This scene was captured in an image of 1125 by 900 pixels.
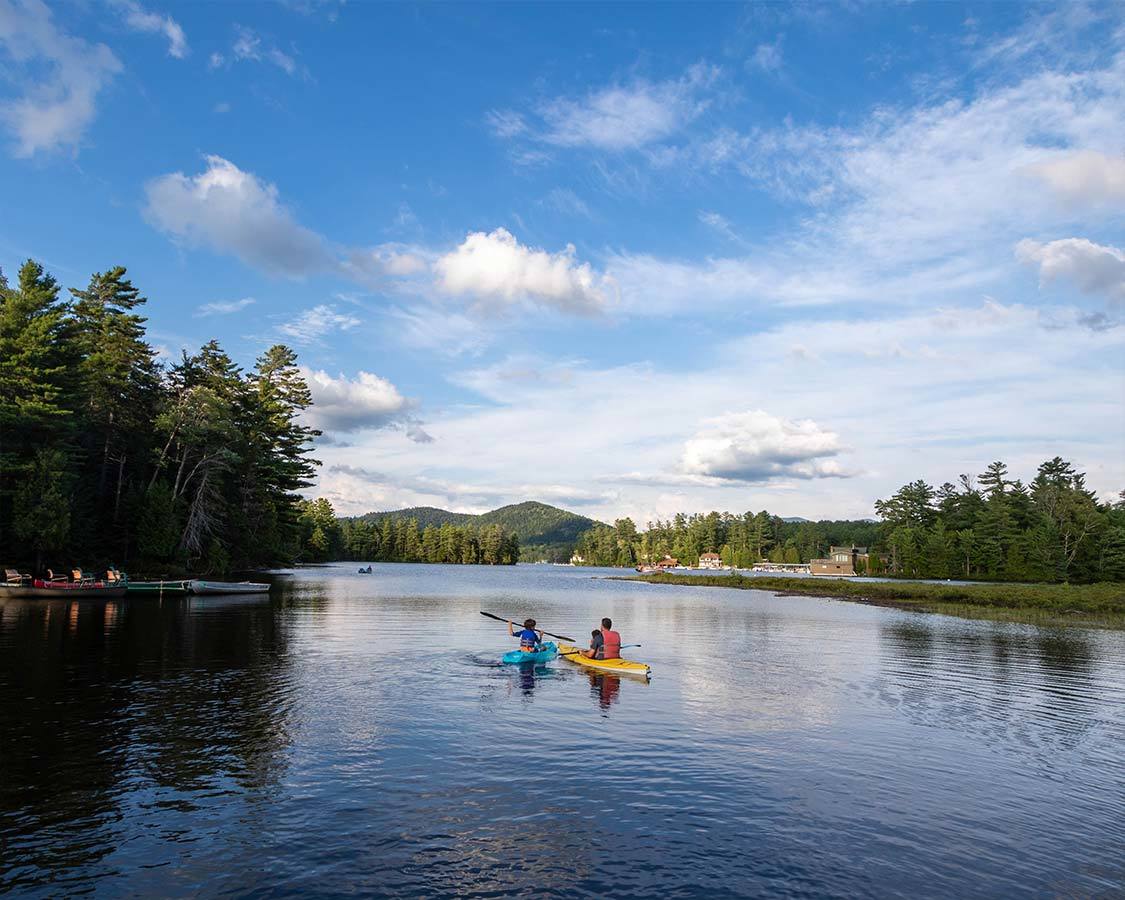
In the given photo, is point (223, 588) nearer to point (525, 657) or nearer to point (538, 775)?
point (525, 657)

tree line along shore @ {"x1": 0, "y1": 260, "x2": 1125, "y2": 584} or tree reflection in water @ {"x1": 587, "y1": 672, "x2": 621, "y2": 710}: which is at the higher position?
tree line along shore @ {"x1": 0, "y1": 260, "x2": 1125, "y2": 584}

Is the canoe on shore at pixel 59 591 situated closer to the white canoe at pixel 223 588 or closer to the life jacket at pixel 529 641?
the white canoe at pixel 223 588

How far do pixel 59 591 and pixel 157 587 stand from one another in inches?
367

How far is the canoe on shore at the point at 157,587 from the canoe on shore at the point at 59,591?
126 inches

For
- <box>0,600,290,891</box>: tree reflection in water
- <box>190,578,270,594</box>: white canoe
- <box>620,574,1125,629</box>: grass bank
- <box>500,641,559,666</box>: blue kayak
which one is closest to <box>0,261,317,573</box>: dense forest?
<box>190,578,270,594</box>: white canoe

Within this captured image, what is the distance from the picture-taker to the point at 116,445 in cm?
7175

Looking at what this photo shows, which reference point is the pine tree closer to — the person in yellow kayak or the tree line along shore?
the tree line along shore

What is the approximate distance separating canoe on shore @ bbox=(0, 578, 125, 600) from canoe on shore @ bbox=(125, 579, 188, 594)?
320 centimetres

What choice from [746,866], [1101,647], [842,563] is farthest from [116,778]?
[842,563]

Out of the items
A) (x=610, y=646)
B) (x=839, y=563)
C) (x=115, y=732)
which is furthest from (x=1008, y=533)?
(x=115, y=732)

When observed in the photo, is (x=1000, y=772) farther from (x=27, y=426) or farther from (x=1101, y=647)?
(x=27, y=426)

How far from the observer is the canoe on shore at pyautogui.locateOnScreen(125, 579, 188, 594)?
195 ft

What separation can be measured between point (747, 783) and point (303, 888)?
32.5 feet

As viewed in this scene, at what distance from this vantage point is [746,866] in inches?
448
